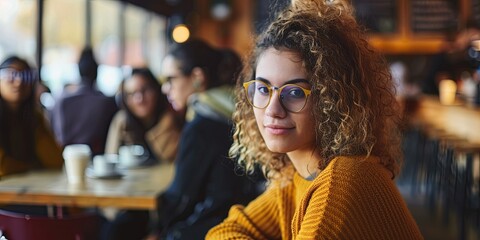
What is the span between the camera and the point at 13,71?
3.23 meters

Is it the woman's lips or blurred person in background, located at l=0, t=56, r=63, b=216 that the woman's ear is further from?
the woman's lips

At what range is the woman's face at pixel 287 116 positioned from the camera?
4.66 ft

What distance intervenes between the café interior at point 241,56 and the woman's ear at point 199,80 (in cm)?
43

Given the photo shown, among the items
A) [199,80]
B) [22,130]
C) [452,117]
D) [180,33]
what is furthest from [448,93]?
[22,130]

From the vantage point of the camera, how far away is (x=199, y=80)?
2984mm

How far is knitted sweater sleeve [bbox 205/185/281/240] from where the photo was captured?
1.71 metres

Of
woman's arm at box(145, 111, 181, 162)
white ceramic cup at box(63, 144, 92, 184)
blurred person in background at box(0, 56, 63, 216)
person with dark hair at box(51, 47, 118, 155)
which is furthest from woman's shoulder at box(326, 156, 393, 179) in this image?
person with dark hair at box(51, 47, 118, 155)

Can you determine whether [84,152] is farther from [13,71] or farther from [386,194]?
[386,194]

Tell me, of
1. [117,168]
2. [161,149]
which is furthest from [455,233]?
[117,168]

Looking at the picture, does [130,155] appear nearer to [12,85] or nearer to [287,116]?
[12,85]

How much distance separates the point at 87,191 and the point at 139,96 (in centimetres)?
112

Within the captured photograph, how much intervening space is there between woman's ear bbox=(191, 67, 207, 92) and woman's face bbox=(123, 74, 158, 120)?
851mm

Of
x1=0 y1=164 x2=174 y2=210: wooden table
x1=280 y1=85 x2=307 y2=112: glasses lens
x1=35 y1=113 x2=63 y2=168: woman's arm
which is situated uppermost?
x1=280 y1=85 x2=307 y2=112: glasses lens

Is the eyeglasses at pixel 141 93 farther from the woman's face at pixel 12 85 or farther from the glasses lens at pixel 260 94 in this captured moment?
the glasses lens at pixel 260 94
